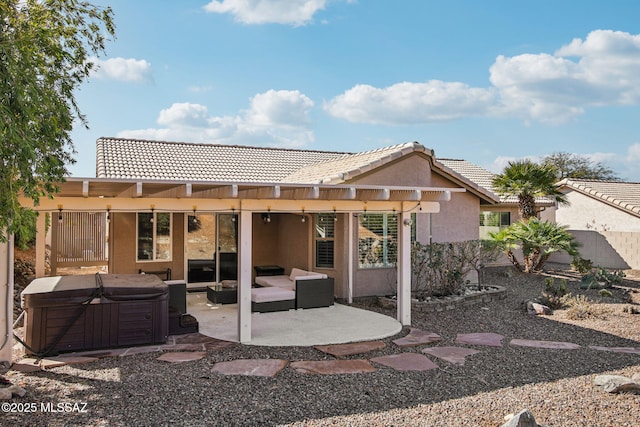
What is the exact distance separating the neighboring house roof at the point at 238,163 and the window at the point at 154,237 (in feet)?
4.27

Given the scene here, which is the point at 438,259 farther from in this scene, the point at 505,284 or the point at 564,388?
Result: the point at 564,388

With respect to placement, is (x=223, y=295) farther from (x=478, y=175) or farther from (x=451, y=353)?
(x=478, y=175)

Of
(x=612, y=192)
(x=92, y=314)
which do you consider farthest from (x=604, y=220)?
(x=92, y=314)

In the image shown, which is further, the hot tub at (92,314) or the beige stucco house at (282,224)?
the beige stucco house at (282,224)

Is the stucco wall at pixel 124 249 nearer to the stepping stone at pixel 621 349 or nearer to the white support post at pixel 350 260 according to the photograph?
the white support post at pixel 350 260

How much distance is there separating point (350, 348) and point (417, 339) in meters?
1.46

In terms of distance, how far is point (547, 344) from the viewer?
8477 millimetres

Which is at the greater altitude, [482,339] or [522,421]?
[522,421]

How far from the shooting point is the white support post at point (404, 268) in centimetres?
991

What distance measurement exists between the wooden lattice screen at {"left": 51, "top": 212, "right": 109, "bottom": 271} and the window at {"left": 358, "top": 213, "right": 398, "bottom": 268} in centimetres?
791

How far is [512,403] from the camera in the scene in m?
5.61

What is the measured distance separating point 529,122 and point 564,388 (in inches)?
890

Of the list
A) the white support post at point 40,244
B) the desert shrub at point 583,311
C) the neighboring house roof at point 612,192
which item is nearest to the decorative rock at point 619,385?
the desert shrub at point 583,311

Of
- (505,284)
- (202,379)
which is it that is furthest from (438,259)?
(202,379)
